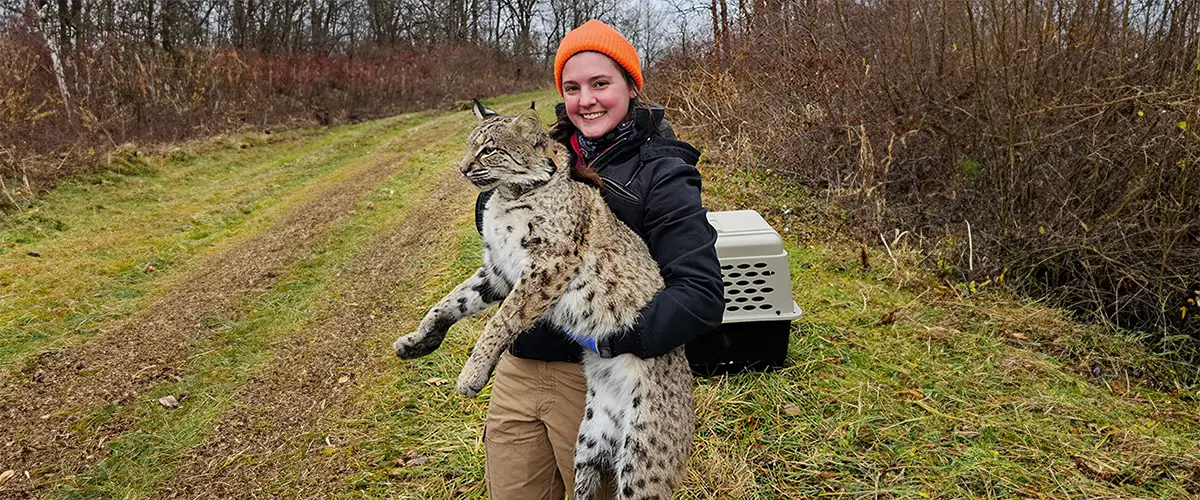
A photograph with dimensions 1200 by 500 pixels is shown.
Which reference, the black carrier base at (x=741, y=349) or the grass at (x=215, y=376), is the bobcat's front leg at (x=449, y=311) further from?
the grass at (x=215, y=376)

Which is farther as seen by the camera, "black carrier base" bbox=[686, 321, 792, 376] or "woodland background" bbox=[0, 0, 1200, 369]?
"woodland background" bbox=[0, 0, 1200, 369]

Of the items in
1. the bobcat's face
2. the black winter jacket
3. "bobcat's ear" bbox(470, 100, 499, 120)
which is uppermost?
"bobcat's ear" bbox(470, 100, 499, 120)

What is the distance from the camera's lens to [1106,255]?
21.0 ft

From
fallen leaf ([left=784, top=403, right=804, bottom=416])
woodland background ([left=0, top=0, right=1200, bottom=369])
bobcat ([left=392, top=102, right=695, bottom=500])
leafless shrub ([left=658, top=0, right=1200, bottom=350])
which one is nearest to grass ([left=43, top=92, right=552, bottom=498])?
bobcat ([left=392, top=102, right=695, bottom=500])

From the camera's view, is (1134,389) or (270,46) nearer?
(1134,389)

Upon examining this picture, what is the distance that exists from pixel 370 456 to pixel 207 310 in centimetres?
375

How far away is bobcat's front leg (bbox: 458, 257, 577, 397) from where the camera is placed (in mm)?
2348

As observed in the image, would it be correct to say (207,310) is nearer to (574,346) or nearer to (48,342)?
(48,342)

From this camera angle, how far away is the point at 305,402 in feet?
17.7

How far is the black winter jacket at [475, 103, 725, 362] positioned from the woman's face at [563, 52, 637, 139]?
0.27ft

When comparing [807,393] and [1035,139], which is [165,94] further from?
[1035,139]

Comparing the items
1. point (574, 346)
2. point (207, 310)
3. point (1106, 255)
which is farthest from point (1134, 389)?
point (207, 310)

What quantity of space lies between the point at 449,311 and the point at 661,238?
3.06ft

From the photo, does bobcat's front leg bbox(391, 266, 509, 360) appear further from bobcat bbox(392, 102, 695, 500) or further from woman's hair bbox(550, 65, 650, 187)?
woman's hair bbox(550, 65, 650, 187)
